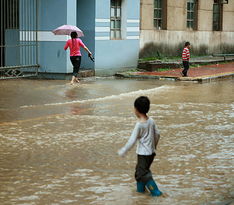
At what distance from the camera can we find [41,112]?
40.8 ft

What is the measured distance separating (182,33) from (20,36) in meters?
9.87

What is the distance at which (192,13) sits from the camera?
28.3 m

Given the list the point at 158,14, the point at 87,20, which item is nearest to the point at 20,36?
the point at 87,20

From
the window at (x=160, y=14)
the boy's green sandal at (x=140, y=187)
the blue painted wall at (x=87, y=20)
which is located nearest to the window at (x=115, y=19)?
the blue painted wall at (x=87, y=20)

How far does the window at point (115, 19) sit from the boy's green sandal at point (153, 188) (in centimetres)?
1608

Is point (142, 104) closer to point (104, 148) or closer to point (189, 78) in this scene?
point (104, 148)

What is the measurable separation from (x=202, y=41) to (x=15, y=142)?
2112cm

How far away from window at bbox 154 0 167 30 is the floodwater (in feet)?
33.6

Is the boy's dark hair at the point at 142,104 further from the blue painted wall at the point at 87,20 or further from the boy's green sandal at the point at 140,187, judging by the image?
the blue painted wall at the point at 87,20

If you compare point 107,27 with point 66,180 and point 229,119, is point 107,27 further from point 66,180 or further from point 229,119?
point 66,180

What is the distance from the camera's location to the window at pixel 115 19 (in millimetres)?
22047

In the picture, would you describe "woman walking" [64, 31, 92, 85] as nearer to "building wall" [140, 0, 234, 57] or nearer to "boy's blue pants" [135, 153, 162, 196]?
"building wall" [140, 0, 234, 57]

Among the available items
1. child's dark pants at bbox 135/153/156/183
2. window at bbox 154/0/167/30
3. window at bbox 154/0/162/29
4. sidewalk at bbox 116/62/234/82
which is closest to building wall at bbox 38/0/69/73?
sidewalk at bbox 116/62/234/82

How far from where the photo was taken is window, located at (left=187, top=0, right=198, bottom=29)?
91.9ft
